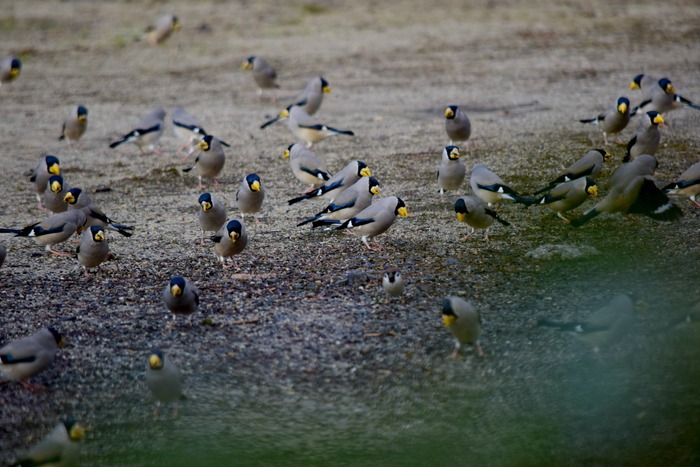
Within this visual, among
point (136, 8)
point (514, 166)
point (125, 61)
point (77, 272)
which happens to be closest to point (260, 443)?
point (77, 272)

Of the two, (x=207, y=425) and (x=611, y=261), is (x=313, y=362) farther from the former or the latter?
(x=611, y=261)

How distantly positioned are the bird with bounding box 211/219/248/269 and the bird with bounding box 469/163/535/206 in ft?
6.66

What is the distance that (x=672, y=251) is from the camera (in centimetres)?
645

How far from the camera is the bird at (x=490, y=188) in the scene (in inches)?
282

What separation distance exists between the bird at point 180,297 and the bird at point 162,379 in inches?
33.4

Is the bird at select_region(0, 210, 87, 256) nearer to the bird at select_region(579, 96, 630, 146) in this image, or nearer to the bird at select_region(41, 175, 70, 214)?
the bird at select_region(41, 175, 70, 214)

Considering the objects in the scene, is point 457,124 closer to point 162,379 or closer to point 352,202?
point 352,202

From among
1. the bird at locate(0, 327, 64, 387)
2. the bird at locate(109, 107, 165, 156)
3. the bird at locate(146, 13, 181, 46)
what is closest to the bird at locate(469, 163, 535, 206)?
the bird at locate(0, 327, 64, 387)

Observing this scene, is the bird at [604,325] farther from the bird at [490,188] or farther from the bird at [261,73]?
the bird at [261,73]

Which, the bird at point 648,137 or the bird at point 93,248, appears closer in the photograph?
the bird at point 93,248

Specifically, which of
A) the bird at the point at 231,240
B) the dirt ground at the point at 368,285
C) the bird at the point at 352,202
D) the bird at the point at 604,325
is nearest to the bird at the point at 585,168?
the dirt ground at the point at 368,285

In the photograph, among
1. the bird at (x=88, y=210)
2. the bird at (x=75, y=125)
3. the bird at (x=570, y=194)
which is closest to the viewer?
the bird at (x=570, y=194)

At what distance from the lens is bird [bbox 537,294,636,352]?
5.01 meters

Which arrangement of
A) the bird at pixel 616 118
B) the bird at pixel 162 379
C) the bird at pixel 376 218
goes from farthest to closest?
1. the bird at pixel 616 118
2. the bird at pixel 376 218
3. the bird at pixel 162 379
